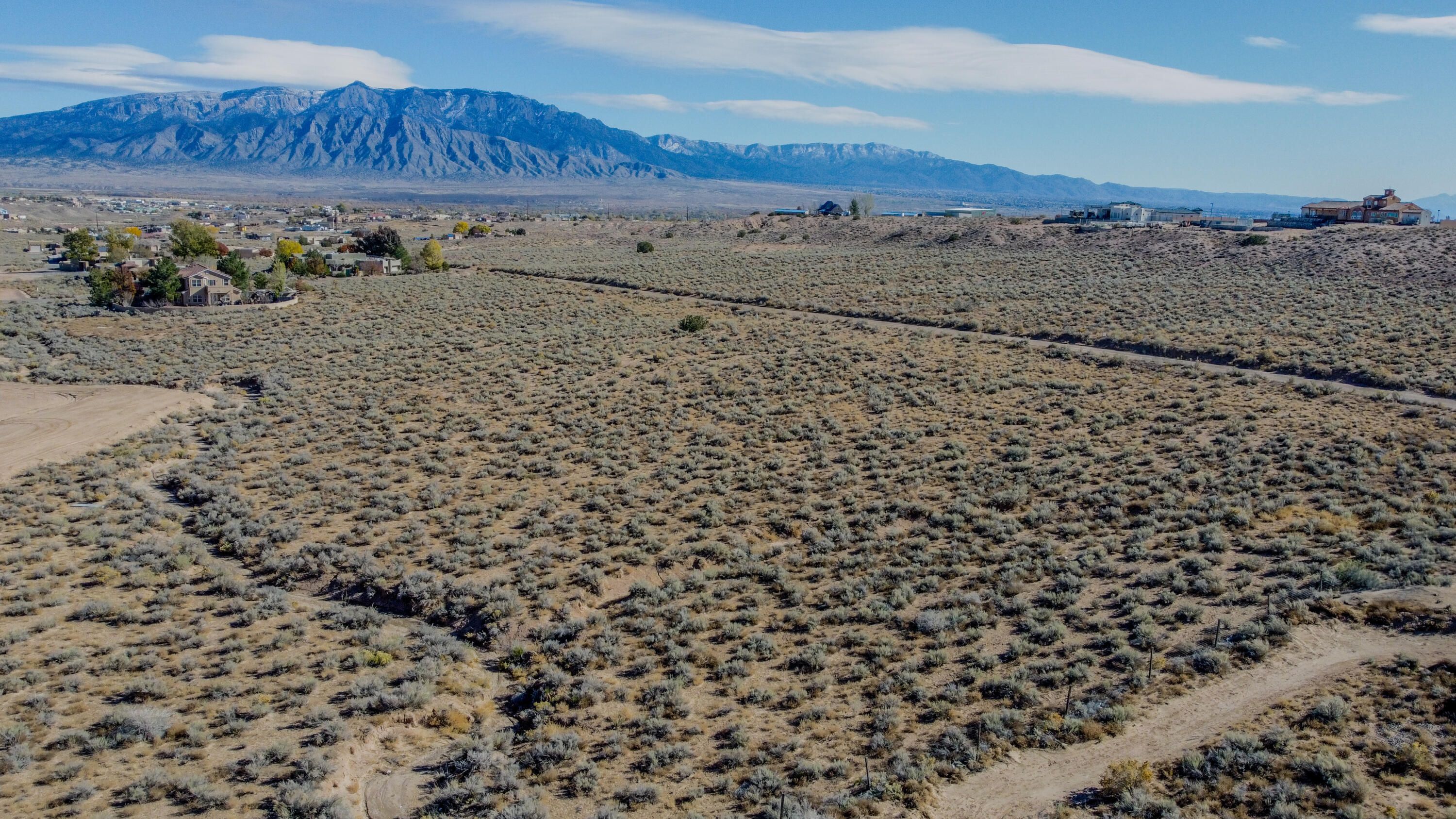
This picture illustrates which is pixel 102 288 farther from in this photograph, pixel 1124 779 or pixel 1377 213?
pixel 1377 213

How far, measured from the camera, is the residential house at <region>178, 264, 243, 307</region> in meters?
54.9

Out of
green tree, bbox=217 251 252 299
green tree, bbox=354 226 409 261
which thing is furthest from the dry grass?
green tree, bbox=354 226 409 261

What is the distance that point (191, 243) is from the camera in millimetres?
74812

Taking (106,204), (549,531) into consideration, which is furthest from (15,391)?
(106,204)

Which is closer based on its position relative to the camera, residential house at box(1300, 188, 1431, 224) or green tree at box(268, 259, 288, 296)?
green tree at box(268, 259, 288, 296)

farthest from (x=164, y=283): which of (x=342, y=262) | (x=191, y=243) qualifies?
(x=191, y=243)

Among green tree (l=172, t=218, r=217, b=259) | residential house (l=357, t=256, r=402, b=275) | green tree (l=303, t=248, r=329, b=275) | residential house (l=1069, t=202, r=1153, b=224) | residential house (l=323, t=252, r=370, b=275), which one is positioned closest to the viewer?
green tree (l=303, t=248, r=329, b=275)

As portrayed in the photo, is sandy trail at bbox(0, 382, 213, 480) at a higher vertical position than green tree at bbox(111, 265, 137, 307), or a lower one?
lower

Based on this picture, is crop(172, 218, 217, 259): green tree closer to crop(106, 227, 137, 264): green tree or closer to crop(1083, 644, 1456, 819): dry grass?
crop(106, 227, 137, 264): green tree

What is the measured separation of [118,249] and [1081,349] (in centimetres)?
8628

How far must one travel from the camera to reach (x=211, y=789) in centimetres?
1146

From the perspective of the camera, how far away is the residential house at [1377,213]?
7175 centimetres

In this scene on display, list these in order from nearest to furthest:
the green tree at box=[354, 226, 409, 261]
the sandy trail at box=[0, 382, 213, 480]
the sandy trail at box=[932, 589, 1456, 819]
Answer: the sandy trail at box=[932, 589, 1456, 819], the sandy trail at box=[0, 382, 213, 480], the green tree at box=[354, 226, 409, 261]

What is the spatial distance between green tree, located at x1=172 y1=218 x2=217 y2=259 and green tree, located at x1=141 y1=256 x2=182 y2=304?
23138mm
